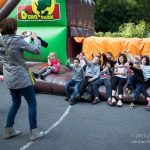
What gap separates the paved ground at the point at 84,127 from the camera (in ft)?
16.9

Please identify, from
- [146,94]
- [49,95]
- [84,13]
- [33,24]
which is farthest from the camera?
[84,13]

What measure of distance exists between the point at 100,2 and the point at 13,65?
98.5 feet

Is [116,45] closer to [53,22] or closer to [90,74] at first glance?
[90,74]

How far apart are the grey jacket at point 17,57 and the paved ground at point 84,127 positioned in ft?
2.77

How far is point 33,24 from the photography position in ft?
38.9

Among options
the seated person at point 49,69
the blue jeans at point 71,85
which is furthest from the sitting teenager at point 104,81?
the seated person at point 49,69

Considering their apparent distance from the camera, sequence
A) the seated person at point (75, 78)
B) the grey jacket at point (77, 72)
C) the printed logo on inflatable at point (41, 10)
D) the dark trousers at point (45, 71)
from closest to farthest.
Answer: the seated person at point (75, 78) → the grey jacket at point (77, 72) → the dark trousers at point (45, 71) → the printed logo on inflatable at point (41, 10)

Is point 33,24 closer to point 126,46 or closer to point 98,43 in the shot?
point 98,43

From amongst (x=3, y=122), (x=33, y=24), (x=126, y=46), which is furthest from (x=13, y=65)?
(x=33, y=24)

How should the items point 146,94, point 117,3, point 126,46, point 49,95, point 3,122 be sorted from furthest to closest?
point 117,3, point 126,46, point 49,95, point 146,94, point 3,122

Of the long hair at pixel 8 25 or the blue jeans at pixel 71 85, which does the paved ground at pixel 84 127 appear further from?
the long hair at pixel 8 25

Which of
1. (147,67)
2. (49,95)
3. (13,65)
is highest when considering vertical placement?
(13,65)

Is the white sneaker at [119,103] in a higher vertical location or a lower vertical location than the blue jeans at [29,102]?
lower

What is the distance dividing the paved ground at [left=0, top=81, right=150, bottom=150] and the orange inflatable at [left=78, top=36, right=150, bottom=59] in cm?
245
